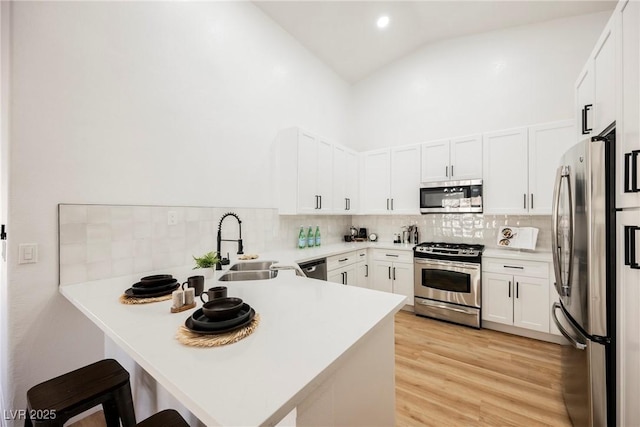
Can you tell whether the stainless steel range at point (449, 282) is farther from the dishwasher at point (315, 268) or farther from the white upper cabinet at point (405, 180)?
the dishwasher at point (315, 268)

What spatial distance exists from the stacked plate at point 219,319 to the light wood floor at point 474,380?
1448 mm

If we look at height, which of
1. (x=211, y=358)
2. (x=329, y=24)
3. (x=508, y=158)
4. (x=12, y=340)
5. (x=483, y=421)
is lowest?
(x=483, y=421)

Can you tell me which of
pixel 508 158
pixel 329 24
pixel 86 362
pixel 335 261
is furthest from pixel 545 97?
pixel 86 362

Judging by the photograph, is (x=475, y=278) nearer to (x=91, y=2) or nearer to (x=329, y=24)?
(x=329, y=24)

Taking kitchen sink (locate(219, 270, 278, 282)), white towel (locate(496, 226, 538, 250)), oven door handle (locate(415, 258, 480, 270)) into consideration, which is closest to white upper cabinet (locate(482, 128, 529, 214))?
white towel (locate(496, 226, 538, 250))

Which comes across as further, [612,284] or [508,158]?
[508,158]

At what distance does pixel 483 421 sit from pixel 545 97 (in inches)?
141

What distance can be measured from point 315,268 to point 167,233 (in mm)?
1491

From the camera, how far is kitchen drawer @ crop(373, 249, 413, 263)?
3648mm

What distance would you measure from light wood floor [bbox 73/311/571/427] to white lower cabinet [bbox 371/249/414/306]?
2.14 ft

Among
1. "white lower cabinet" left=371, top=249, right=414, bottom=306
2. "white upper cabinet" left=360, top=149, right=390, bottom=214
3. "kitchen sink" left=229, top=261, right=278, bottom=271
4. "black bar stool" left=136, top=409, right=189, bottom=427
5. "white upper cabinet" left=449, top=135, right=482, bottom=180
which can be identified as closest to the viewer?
"black bar stool" left=136, top=409, right=189, bottom=427

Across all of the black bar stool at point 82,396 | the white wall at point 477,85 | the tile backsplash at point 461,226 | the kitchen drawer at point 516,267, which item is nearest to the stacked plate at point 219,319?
the black bar stool at point 82,396

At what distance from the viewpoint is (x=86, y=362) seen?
5.90 feet

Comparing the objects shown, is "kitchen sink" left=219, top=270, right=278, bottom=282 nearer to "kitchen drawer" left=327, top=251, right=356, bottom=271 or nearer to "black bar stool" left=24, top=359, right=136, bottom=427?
"black bar stool" left=24, top=359, right=136, bottom=427
